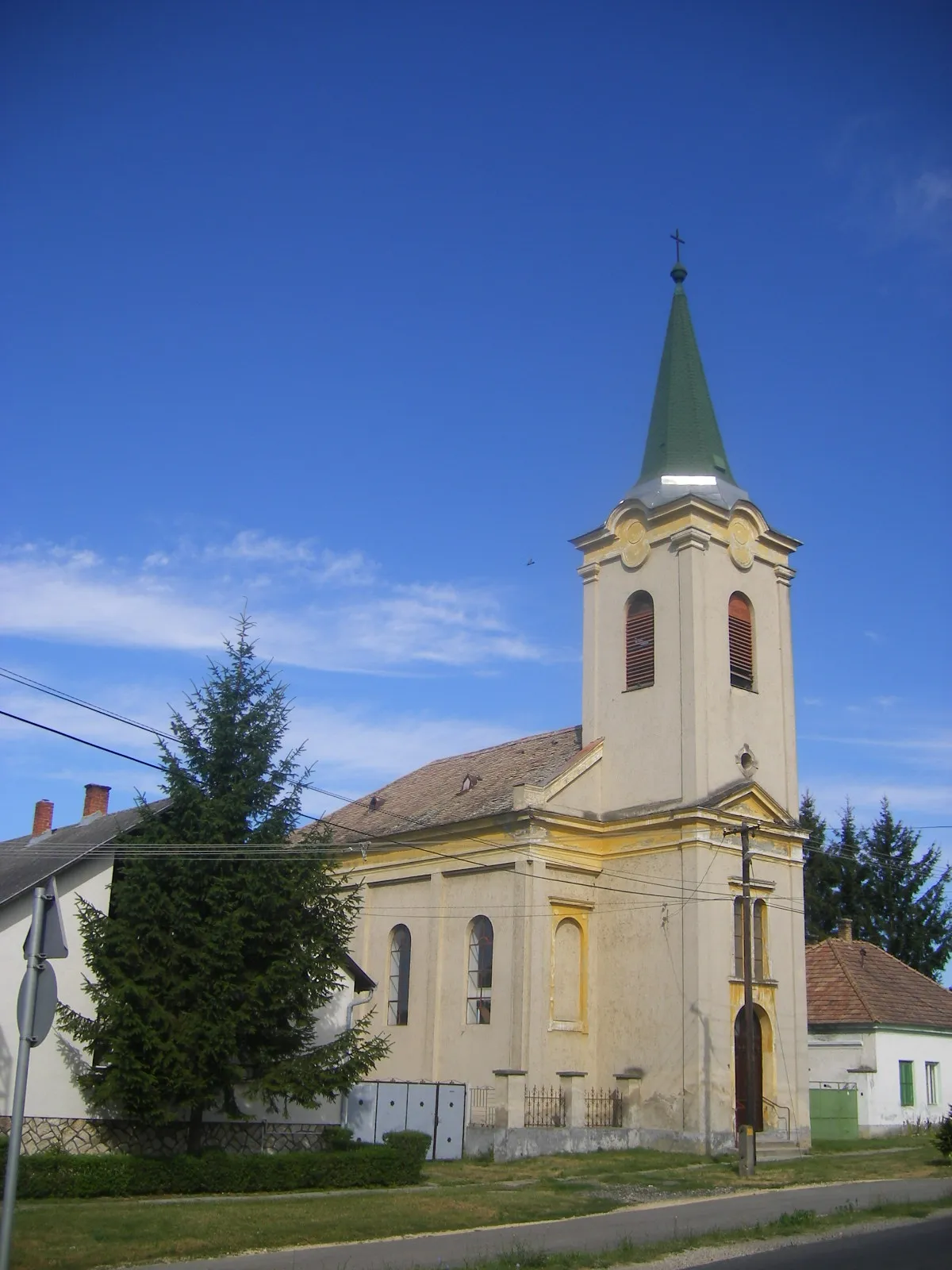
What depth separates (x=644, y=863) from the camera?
33625 millimetres

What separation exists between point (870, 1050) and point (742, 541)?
51.7ft

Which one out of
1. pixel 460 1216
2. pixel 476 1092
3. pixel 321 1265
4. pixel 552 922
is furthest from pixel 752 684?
pixel 321 1265

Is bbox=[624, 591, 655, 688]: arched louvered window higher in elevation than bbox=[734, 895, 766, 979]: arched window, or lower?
higher

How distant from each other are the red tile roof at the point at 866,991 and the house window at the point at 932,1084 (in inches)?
52.3

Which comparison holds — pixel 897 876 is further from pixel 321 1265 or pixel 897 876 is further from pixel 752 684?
pixel 321 1265

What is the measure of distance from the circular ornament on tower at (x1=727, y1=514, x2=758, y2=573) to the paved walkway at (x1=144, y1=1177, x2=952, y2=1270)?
17921 millimetres

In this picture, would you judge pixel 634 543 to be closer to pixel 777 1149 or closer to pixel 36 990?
pixel 777 1149

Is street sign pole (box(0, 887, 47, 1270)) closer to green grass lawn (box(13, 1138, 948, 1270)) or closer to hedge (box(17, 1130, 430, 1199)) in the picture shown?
green grass lawn (box(13, 1138, 948, 1270))

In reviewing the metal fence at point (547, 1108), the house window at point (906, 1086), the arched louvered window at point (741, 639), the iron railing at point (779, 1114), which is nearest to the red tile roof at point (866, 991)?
the house window at point (906, 1086)

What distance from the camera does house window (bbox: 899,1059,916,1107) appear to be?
38.4 meters

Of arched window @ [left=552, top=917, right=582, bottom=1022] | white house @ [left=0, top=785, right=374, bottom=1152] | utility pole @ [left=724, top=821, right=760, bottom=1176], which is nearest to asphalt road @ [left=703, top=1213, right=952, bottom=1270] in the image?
utility pole @ [left=724, top=821, right=760, bottom=1176]

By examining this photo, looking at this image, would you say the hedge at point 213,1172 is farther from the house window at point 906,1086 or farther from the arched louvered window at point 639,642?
the house window at point 906,1086

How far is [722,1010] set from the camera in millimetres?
31531

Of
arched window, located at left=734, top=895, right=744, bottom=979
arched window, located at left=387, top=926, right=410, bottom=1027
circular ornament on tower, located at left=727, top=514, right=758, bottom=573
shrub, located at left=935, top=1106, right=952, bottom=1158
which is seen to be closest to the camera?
shrub, located at left=935, top=1106, right=952, bottom=1158
